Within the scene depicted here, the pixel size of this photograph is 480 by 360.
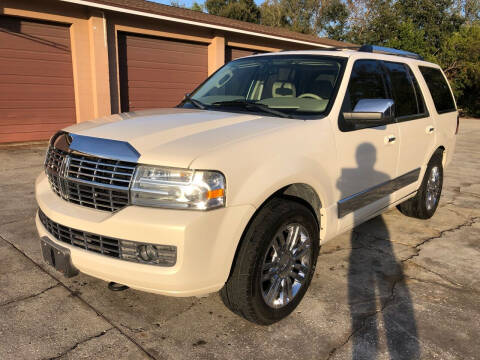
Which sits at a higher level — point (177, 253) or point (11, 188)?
point (177, 253)

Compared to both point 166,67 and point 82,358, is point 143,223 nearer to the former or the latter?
point 82,358

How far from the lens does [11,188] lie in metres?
6.06

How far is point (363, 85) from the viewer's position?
3.58m

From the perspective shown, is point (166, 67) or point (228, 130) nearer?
point (228, 130)

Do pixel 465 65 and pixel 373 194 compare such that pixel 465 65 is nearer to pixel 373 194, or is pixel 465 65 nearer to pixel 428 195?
pixel 428 195

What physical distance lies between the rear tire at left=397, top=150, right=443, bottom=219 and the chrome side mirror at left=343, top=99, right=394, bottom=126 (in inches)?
75.1

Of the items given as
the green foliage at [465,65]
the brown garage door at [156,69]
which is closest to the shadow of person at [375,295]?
the brown garage door at [156,69]

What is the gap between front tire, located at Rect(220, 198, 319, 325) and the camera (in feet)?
8.07

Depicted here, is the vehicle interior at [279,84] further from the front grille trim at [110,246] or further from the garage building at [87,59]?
the garage building at [87,59]

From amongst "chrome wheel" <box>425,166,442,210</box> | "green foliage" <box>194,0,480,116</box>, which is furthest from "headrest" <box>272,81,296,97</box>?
"green foliage" <box>194,0,480,116</box>

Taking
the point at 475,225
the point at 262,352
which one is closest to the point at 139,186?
the point at 262,352

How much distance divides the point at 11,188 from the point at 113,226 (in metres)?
4.63

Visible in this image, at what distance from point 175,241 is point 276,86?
2001mm

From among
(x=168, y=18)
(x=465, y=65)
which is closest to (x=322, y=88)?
(x=168, y=18)
